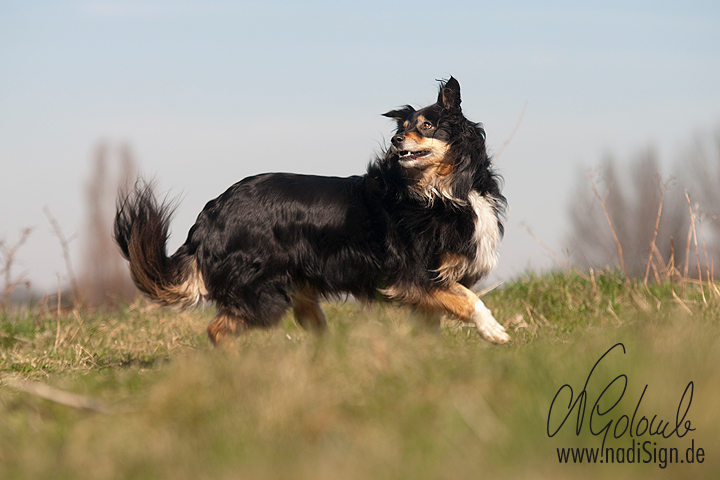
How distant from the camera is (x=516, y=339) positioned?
14.0 feet

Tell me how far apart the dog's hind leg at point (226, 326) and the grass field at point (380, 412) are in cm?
143

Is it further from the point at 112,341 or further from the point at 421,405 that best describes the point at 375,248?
the point at 112,341

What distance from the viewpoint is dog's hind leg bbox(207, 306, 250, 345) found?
15.0 ft

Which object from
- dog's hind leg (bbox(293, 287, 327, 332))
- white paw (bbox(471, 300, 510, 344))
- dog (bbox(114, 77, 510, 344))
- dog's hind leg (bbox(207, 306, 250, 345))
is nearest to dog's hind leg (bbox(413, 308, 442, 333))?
dog (bbox(114, 77, 510, 344))

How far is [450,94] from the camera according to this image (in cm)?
462

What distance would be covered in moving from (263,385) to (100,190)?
1751 cm

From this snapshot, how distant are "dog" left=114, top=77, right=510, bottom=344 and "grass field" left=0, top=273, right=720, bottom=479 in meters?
1.42

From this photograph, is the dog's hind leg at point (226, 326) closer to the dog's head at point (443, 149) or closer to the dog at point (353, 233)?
the dog at point (353, 233)

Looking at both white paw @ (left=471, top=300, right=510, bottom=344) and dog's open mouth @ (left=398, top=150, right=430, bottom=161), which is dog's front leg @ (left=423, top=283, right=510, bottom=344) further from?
dog's open mouth @ (left=398, top=150, right=430, bottom=161)

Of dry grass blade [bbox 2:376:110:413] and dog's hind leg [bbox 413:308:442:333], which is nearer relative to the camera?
dry grass blade [bbox 2:376:110:413]

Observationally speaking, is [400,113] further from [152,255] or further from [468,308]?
[152,255]

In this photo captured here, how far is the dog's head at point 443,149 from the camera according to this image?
4.49 meters

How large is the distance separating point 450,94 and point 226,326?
2385 mm

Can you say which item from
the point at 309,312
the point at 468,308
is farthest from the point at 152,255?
the point at 468,308
